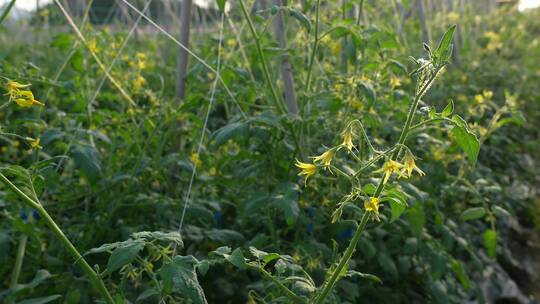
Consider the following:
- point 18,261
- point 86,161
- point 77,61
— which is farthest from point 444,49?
point 77,61

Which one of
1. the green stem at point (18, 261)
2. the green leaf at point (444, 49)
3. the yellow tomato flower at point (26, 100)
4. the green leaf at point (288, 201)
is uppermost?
the green leaf at point (444, 49)

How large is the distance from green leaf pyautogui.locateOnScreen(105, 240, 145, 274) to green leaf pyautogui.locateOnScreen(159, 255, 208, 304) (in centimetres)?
6

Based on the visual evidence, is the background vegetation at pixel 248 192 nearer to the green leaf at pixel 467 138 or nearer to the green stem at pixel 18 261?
the green stem at pixel 18 261

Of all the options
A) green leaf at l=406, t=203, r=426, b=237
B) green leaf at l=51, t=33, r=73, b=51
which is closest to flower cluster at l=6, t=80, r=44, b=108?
green leaf at l=406, t=203, r=426, b=237

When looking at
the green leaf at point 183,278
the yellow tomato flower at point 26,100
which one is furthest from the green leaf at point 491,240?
the yellow tomato flower at point 26,100

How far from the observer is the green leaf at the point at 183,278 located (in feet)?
3.91

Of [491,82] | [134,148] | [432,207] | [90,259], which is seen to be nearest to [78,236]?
[90,259]

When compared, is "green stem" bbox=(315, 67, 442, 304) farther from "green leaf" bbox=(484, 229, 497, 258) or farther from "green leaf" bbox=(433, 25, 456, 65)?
"green leaf" bbox=(484, 229, 497, 258)

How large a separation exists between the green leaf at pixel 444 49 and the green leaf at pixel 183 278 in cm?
57

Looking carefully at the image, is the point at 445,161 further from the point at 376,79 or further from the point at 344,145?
the point at 344,145

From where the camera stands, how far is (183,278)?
1201 mm

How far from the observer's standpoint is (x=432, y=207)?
2527mm

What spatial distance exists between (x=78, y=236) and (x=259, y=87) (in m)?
0.78

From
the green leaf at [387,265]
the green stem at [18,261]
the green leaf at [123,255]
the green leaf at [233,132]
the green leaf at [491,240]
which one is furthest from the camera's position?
the green leaf at [491,240]
